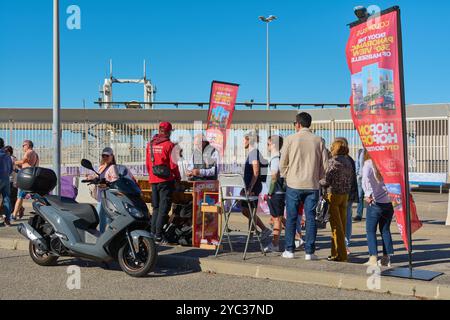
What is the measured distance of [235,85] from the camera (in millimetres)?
15719

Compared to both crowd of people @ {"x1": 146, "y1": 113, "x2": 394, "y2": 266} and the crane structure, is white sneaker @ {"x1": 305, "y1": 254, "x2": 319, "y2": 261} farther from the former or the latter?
the crane structure

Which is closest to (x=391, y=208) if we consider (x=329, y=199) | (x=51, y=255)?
(x=329, y=199)

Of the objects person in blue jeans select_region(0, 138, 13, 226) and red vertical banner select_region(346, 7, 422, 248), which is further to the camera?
person in blue jeans select_region(0, 138, 13, 226)

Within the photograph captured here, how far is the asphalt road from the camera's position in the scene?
6.21m

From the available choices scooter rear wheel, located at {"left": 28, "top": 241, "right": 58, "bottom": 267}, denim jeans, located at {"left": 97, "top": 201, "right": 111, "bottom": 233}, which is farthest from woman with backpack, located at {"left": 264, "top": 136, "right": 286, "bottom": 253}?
scooter rear wheel, located at {"left": 28, "top": 241, "right": 58, "bottom": 267}

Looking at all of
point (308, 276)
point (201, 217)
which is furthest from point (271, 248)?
point (308, 276)

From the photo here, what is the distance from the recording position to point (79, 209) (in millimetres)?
7844

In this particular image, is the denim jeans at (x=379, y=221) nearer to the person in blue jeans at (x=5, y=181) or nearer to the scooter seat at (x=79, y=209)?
the scooter seat at (x=79, y=209)

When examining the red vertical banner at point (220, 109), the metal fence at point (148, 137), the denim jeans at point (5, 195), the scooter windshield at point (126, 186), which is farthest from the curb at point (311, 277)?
the metal fence at point (148, 137)

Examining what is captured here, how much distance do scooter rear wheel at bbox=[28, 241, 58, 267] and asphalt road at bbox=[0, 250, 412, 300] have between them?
14cm

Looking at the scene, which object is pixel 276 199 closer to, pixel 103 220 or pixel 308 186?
pixel 308 186

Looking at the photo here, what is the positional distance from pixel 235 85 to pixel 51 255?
8.93 m

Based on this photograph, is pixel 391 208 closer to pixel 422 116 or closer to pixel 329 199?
pixel 329 199

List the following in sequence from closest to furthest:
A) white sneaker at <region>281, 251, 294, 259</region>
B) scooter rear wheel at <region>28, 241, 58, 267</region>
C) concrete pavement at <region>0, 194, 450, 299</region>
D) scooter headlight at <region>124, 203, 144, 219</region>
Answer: concrete pavement at <region>0, 194, 450, 299</region>, scooter headlight at <region>124, 203, 144, 219</region>, white sneaker at <region>281, 251, 294, 259</region>, scooter rear wheel at <region>28, 241, 58, 267</region>
